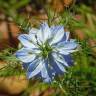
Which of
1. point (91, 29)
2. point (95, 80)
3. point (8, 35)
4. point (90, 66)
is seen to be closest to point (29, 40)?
point (95, 80)

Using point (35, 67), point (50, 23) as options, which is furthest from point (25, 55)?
point (50, 23)

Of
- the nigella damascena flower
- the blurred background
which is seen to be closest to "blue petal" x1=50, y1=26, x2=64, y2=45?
the nigella damascena flower

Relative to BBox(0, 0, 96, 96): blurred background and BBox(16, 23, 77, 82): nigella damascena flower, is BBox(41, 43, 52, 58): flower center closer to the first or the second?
BBox(16, 23, 77, 82): nigella damascena flower

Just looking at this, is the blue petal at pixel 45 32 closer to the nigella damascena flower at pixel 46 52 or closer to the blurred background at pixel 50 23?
the nigella damascena flower at pixel 46 52

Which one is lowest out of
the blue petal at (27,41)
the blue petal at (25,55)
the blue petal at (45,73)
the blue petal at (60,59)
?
the blue petal at (45,73)

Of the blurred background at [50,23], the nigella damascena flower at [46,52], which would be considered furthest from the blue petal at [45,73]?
the blurred background at [50,23]

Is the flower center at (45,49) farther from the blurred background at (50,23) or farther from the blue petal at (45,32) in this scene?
the blurred background at (50,23)

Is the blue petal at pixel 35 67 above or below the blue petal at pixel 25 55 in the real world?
below

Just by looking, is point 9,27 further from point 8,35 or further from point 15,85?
point 15,85

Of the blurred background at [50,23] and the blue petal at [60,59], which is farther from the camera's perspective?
the blurred background at [50,23]
